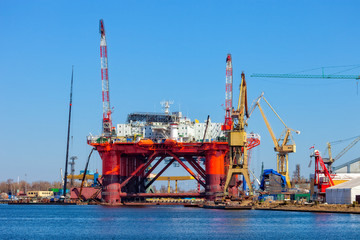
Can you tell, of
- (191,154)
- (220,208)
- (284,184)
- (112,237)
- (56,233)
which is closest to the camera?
(112,237)

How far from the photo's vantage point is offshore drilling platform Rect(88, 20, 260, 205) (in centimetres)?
8168

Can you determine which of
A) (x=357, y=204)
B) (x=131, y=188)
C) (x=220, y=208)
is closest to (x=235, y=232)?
(x=357, y=204)

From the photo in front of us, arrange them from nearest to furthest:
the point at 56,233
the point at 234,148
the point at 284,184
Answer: the point at 56,233
the point at 234,148
the point at 284,184

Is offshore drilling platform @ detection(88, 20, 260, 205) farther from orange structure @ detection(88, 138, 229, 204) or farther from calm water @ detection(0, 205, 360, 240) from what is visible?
calm water @ detection(0, 205, 360, 240)

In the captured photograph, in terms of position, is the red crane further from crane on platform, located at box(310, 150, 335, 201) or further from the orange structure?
the orange structure

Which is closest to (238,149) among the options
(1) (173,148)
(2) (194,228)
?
(1) (173,148)

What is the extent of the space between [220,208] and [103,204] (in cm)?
1848

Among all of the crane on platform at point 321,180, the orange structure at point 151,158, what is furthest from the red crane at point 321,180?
the orange structure at point 151,158

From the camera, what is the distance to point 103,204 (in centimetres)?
8731

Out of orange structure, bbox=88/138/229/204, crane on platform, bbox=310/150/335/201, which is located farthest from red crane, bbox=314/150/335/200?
orange structure, bbox=88/138/229/204

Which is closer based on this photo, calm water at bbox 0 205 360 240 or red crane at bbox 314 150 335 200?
calm water at bbox 0 205 360 240

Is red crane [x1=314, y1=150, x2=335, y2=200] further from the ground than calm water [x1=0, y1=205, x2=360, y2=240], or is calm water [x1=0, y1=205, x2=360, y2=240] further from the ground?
red crane [x1=314, y1=150, x2=335, y2=200]

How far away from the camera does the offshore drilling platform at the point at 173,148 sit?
81.7m

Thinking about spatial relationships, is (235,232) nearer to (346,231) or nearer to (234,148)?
(346,231)
